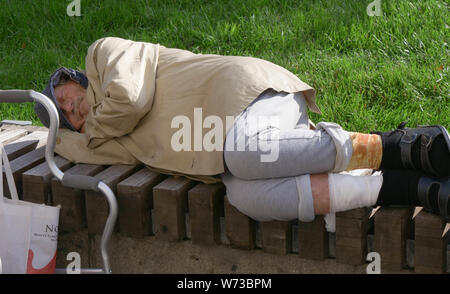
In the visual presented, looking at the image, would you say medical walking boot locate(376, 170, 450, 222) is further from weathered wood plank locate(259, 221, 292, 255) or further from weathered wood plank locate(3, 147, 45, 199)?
weathered wood plank locate(3, 147, 45, 199)

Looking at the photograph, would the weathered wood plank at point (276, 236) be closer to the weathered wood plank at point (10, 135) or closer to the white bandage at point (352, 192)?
the white bandage at point (352, 192)

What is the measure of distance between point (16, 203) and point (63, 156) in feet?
1.63

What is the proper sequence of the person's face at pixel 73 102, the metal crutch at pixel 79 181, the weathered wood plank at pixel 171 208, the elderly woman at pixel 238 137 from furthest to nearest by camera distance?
the person's face at pixel 73 102
the weathered wood plank at pixel 171 208
the metal crutch at pixel 79 181
the elderly woman at pixel 238 137

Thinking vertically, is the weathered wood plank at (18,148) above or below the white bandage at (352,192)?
below

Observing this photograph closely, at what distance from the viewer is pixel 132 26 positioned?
4.90m

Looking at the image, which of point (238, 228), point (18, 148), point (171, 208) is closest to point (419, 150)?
point (238, 228)

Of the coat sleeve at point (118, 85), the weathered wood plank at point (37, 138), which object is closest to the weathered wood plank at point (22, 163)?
the weathered wood plank at point (37, 138)

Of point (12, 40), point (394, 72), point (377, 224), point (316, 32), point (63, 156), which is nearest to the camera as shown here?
point (377, 224)

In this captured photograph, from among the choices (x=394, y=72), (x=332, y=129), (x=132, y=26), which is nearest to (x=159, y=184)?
(x=332, y=129)

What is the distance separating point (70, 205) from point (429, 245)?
142 centimetres

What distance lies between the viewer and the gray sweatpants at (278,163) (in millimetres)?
2432

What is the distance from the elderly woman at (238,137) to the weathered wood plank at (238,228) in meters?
0.05

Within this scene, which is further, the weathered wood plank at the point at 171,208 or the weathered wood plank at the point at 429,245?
the weathered wood plank at the point at 171,208

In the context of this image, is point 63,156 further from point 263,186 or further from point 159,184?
point 263,186
